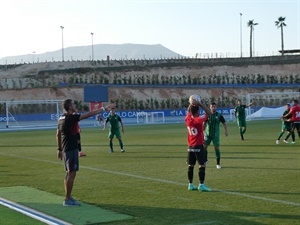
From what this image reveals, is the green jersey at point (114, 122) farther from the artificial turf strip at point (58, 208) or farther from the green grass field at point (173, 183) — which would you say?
the artificial turf strip at point (58, 208)

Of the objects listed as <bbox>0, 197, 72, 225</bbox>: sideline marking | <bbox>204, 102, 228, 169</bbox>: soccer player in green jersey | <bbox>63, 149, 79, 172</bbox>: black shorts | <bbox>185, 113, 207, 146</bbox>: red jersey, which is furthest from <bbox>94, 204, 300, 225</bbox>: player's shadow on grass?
<bbox>204, 102, 228, 169</bbox>: soccer player in green jersey

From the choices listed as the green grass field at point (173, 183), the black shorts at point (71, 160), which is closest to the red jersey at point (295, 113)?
the green grass field at point (173, 183)

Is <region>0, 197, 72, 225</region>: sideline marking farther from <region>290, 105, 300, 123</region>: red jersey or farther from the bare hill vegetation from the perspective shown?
the bare hill vegetation

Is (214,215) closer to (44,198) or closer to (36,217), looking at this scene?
(36,217)

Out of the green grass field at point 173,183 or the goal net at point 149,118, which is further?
the goal net at point 149,118

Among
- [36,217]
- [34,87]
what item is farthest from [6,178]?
[34,87]

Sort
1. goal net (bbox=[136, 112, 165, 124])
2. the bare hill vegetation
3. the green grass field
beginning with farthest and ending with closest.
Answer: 1. the bare hill vegetation
2. goal net (bbox=[136, 112, 165, 124])
3. the green grass field

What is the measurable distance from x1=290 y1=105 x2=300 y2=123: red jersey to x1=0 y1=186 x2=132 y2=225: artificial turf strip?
50.4ft

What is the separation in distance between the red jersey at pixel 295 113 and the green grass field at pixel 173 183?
89.0 inches

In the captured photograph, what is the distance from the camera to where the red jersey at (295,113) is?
85.5ft

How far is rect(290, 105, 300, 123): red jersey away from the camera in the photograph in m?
26.0

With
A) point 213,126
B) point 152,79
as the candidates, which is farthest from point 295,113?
point 152,79

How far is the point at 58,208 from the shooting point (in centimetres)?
1136

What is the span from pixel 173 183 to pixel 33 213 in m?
4.61
